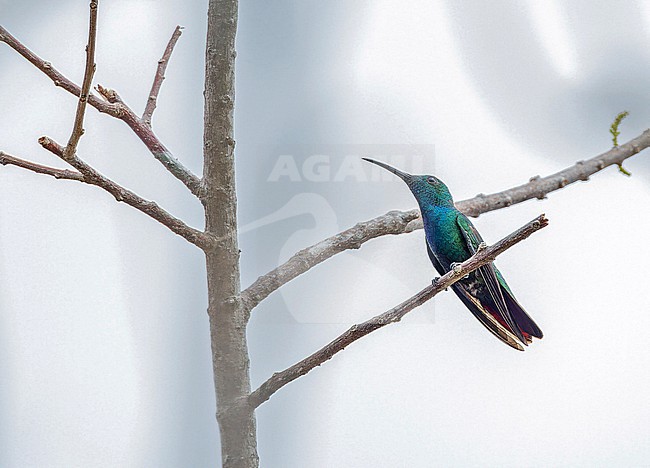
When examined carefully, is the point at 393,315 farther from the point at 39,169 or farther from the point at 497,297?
the point at 39,169

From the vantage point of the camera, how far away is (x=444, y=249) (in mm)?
487

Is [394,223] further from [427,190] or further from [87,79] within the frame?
[87,79]

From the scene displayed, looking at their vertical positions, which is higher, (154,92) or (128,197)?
(154,92)

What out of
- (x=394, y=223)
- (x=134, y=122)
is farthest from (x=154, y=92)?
(x=394, y=223)

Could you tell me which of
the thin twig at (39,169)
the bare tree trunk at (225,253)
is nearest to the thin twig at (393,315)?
the bare tree trunk at (225,253)

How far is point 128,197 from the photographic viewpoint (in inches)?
15.2

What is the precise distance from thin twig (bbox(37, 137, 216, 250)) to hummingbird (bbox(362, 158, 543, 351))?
5.4 inches

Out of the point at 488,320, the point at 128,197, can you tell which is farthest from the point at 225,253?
the point at 488,320

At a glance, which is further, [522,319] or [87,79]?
[522,319]

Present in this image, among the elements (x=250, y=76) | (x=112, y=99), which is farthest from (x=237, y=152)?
(x=112, y=99)

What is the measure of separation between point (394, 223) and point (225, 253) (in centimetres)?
14

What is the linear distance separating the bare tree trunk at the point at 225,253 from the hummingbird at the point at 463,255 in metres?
0.11

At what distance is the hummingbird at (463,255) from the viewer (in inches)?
18.3

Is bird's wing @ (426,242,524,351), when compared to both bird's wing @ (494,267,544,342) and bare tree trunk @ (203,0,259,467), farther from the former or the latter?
bare tree trunk @ (203,0,259,467)
